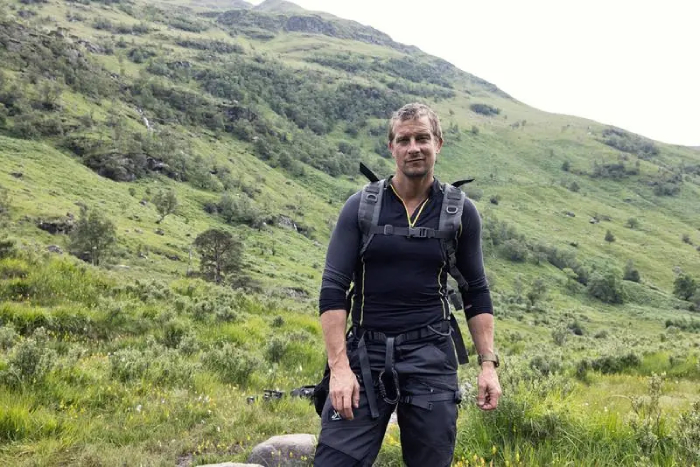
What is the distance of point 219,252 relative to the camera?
5266 centimetres

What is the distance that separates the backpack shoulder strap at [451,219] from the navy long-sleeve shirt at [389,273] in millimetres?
63

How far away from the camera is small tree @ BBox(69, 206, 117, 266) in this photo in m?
43.4

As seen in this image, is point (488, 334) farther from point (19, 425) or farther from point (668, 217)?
point (668, 217)

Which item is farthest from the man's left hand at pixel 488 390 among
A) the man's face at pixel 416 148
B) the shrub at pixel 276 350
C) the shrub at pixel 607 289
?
the shrub at pixel 607 289

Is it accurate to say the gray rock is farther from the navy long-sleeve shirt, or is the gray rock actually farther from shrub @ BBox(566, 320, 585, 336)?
shrub @ BBox(566, 320, 585, 336)

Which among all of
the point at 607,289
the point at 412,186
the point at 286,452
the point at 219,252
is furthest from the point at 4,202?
the point at 607,289

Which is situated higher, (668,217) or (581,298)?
(668,217)

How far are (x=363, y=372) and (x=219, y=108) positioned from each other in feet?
536

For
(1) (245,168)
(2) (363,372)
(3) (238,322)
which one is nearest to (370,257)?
(2) (363,372)

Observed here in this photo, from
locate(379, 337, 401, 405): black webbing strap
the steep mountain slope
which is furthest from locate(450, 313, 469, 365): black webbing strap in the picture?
the steep mountain slope

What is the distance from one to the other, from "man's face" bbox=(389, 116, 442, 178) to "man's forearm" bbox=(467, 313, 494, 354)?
127cm

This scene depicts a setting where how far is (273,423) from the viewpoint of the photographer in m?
6.12

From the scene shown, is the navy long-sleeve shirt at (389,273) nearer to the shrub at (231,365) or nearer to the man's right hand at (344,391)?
the man's right hand at (344,391)

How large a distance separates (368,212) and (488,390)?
1.65 metres
